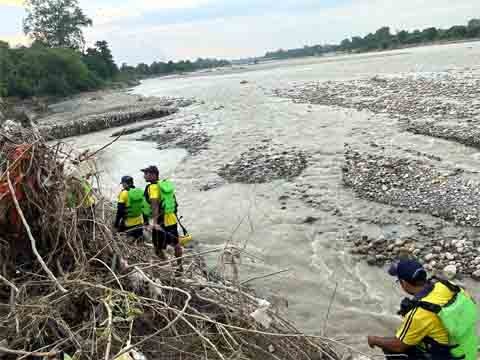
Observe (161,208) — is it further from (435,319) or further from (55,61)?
(55,61)

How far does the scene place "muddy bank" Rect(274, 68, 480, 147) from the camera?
1483 centimetres

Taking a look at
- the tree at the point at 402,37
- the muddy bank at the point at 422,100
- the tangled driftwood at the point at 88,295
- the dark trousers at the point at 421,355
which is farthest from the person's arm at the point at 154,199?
the tree at the point at 402,37

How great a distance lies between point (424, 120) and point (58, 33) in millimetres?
75764

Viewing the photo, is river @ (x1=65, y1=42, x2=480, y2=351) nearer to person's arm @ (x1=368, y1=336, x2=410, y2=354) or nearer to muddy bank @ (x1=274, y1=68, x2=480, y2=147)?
muddy bank @ (x1=274, y1=68, x2=480, y2=147)

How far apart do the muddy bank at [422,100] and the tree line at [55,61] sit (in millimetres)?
33895

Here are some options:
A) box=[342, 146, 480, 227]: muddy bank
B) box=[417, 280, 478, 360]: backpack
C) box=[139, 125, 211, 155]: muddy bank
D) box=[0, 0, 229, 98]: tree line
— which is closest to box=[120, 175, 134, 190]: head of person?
box=[417, 280, 478, 360]: backpack

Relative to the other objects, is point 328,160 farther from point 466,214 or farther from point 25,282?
point 25,282

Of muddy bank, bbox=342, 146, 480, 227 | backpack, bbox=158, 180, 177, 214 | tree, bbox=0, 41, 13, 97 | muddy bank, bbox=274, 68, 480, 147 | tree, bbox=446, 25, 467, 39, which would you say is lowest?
muddy bank, bbox=342, 146, 480, 227

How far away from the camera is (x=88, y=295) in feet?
12.8

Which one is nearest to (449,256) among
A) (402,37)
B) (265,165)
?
(265,165)

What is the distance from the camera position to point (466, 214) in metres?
8.28

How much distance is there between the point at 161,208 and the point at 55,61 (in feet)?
199

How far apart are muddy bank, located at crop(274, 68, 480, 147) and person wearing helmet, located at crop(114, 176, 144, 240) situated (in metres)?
10.2

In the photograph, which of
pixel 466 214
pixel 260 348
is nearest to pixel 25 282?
pixel 260 348
